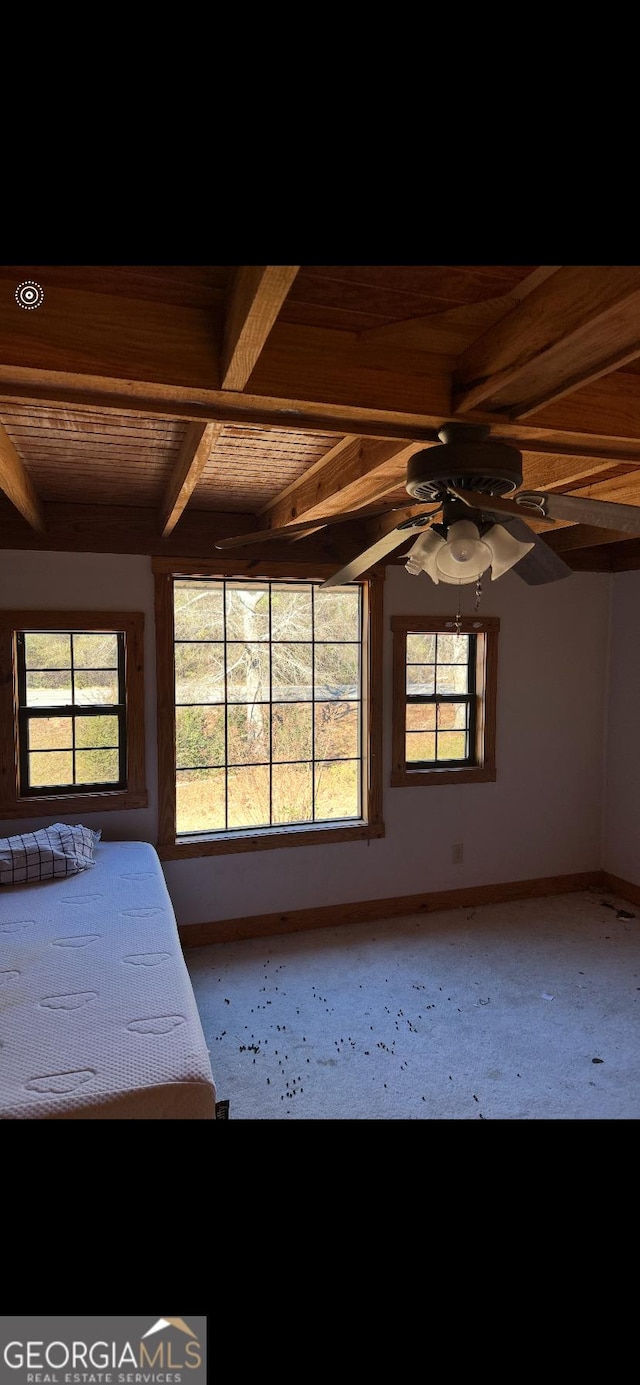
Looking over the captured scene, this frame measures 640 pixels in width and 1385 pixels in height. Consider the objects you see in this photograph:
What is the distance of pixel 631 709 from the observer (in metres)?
4.84

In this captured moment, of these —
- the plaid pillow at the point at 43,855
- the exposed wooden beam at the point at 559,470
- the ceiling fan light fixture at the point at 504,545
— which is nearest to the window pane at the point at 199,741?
the plaid pillow at the point at 43,855

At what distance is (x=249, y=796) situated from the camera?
A: 446 cm


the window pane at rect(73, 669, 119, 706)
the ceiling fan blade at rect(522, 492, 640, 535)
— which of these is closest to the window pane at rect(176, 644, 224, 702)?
the window pane at rect(73, 669, 119, 706)

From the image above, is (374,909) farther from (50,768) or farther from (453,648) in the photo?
(50,768)

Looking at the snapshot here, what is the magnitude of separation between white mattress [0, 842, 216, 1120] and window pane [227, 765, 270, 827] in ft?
4.26

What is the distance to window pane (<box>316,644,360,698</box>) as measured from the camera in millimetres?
4430

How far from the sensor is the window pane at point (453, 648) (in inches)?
180

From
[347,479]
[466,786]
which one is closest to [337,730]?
[466,786]

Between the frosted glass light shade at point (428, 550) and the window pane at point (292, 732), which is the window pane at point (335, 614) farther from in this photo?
the frosted glass light shade at point (428, 550)

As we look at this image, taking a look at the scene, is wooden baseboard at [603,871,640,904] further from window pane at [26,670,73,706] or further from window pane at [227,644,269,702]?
window pane at [26,670,73,706]

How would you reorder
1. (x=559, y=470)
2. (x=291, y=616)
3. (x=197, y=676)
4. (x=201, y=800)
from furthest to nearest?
(x=291, y=616)
(x=197, y=676)
(x=201, y=800)
(x=559, y=470)

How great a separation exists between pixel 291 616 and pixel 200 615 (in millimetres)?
823
